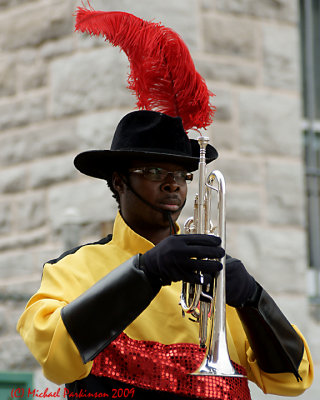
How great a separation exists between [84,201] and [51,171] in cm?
40

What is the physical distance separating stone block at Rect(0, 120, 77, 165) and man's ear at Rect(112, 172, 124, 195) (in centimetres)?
211

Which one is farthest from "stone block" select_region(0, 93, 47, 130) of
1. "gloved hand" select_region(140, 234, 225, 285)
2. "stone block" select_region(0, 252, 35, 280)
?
"gloved hand" select_region(140, 234, 225, 285)

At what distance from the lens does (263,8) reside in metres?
5.37

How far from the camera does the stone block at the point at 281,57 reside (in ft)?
17.5

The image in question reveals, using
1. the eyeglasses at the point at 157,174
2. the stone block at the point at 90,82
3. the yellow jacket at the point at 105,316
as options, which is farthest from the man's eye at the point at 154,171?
the stone block at the point at 90,82

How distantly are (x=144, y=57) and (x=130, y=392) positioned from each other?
4.15ft

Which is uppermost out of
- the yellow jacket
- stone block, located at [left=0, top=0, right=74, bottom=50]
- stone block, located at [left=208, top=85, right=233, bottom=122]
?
stone block, located at [left=0, top=0, right=74, bottom=50]

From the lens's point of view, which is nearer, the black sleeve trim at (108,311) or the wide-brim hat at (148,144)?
the black sleeve trim at (108,311)

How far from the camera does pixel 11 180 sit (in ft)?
17.8

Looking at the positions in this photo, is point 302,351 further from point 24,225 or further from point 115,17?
point 24,225

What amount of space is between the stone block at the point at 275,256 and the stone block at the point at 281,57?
39.0 inches

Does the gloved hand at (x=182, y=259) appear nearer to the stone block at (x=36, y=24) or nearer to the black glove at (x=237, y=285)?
the black glove at (x=237, y=285)

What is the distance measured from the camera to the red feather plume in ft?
10.1

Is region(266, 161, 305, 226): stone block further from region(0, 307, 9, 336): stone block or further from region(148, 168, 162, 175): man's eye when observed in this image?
region(148, 168, 162, 175): man's eye
